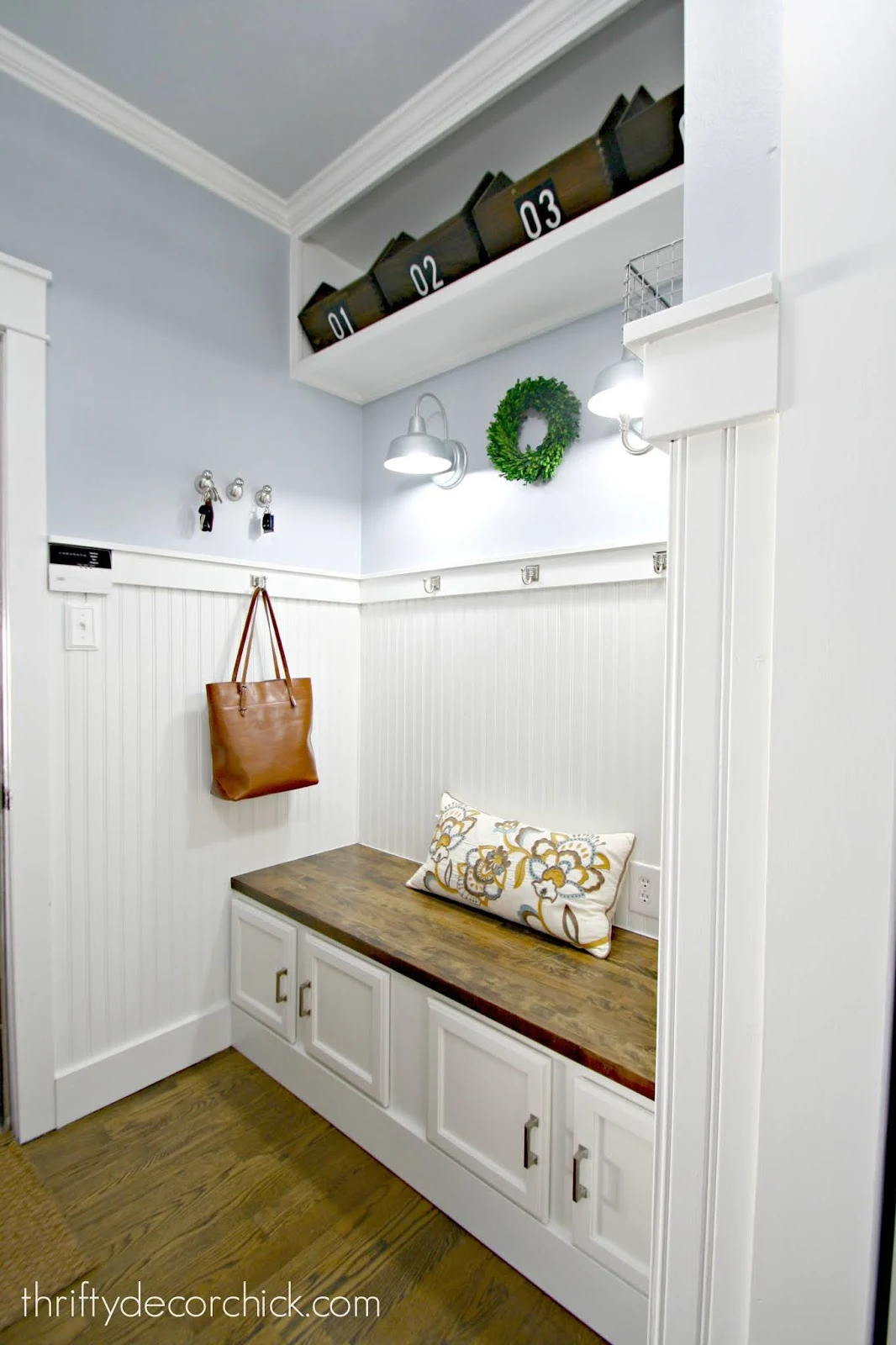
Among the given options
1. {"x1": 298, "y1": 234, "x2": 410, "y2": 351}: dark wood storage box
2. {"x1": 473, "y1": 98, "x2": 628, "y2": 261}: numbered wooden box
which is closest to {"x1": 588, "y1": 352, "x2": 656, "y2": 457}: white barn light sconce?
{"x1": 473, "y1": 98, "x2": 628, "y2": 261}: numbered wooden box

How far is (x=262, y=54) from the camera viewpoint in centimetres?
163

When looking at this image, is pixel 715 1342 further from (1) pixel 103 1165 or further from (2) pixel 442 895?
(1) pixel 103 1165

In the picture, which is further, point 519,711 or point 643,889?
point 519,711

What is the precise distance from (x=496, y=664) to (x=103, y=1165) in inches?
66.8

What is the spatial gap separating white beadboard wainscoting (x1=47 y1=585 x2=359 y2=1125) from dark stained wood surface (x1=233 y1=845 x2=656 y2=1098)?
0.20 metres

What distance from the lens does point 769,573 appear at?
0.58 metres

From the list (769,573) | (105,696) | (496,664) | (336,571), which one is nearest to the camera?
(769,573)

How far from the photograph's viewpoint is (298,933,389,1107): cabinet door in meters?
1.64

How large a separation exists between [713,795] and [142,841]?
180 cm

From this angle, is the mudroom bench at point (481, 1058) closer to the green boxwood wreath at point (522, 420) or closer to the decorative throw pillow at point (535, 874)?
the decorative throw pillow at point (535, 874)

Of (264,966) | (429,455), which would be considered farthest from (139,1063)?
(429,455)

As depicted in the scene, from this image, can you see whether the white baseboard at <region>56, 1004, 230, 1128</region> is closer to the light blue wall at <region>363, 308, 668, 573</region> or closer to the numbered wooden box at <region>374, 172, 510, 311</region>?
the light blue wall at <region>363, 308, 668, 573</region>

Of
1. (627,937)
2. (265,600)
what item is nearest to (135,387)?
(265,600)

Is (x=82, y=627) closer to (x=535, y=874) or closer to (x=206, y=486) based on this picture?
(x=206, y=486)
